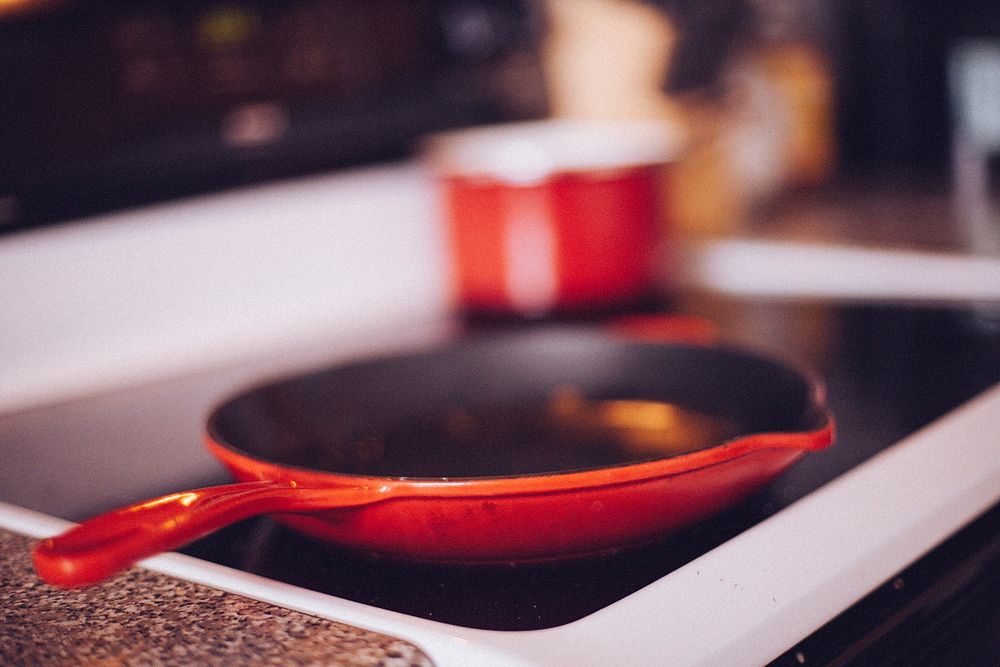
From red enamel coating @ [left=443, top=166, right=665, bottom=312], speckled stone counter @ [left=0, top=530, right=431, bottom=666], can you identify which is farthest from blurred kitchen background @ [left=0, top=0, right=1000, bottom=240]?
speckled stone counter @ [left=0, top=530, right=431, bottom=666]

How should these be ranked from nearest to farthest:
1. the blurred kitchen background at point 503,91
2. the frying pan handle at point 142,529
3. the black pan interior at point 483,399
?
1. the frying pan handle at point 142,529
2. the black pan interior at point 483,399
3. the blurred kitchen background at point 503,91

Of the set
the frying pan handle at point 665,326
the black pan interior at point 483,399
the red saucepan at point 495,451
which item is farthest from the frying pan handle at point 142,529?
the frying pan handle at point 665,326

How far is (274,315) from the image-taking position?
850 millimetres

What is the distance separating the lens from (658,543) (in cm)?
38

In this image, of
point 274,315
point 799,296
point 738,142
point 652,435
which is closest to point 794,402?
point 652,435

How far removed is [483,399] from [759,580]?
10.8 inches

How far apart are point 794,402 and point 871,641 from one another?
0.39 feet

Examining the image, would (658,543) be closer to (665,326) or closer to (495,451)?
(495,451)

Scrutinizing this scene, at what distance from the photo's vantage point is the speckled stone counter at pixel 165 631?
11.1 inches

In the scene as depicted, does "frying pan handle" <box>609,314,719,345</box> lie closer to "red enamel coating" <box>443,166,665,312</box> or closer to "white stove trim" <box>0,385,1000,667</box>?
"red enamel coating" <box>443,166,665,312</box>

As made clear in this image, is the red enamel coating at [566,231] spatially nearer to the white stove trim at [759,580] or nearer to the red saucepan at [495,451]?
the red saucepan at [495,451]

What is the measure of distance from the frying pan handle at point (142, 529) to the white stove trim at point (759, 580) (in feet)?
0.12

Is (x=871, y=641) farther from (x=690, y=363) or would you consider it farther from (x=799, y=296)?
(x=799, y=296)

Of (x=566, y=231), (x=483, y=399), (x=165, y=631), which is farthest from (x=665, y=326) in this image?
(x=165, y=631)
